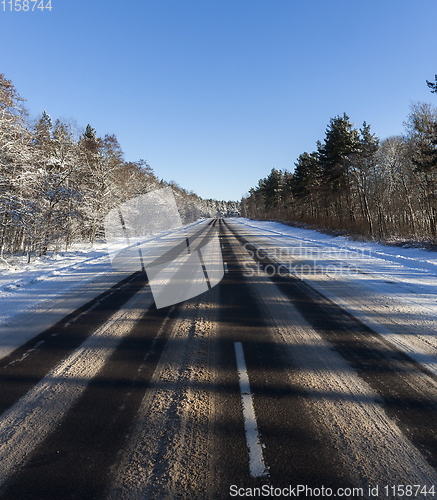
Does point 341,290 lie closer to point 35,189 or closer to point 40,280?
point 40,280

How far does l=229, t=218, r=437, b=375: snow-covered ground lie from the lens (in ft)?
14.1

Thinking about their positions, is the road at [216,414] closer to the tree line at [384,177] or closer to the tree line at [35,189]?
the tree line at [35,189]

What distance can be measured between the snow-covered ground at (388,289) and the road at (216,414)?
41 cm

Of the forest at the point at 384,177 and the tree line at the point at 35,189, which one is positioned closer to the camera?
the tree line at the point at 35,189

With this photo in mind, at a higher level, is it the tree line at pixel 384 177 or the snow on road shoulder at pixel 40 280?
the tree line at pixel 384 177

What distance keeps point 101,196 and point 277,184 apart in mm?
51404

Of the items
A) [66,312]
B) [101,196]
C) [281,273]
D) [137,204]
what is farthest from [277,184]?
[66,312]

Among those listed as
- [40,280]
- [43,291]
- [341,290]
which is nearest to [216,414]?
[341,290]

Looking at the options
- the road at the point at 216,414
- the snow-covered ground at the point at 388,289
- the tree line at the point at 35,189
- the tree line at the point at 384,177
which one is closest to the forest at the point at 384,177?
the tree line at the point at 384,177

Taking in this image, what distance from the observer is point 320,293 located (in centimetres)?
673

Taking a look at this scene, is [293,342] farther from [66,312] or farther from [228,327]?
[66,312]

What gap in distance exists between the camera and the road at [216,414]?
1981 millimetres

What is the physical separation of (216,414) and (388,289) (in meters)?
6.12

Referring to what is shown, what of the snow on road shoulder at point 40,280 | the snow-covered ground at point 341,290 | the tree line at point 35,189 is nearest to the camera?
the snow-covered ground at point 341,290
